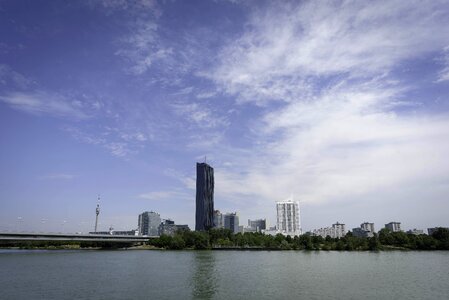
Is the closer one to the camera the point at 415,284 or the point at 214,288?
the point at 214,288

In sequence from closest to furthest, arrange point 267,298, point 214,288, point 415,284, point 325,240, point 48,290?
point 267,298, point 48,290, point 214,288, point 415,284, point 325,240

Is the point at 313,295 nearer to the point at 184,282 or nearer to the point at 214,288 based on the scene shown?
the point at 214,288

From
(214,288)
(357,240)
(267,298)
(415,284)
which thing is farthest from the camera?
(357,240)

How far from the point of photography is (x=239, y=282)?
52.6m

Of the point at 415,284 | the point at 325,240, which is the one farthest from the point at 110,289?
the point at 325,240

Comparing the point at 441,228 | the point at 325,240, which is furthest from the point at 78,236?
the point at 441,228

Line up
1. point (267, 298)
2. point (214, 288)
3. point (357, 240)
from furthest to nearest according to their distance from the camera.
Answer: point (357, 240) → point (214, 288) → point (267, 298)

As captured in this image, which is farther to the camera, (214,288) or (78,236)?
(78,236)

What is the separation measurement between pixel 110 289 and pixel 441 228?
18076 cm

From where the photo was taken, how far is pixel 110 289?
45750 millimetres

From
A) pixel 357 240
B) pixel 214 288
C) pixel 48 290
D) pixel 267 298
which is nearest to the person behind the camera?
pixel 267 298

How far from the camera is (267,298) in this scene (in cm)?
3988

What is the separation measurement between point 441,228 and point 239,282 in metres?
164

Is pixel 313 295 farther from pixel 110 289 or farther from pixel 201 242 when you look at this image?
pixel 201 242
